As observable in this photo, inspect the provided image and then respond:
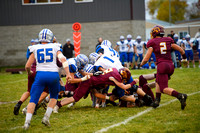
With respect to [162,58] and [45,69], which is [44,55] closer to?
[45,69]

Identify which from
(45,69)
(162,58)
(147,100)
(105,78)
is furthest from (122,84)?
(45,69)

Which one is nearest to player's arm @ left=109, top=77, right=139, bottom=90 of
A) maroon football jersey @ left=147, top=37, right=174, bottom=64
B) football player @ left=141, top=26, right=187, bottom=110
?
football player @ left=141, top=26, right=187, bottom=110

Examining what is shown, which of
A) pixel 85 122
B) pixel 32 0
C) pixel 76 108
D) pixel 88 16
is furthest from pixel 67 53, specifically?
pixel 85 122

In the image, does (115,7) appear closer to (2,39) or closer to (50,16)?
(50,16)

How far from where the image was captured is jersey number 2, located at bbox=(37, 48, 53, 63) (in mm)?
5254

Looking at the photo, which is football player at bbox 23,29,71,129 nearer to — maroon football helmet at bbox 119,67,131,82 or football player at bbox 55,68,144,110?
football player at bbox 55,68,144,110

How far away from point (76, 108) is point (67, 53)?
38.6 feet

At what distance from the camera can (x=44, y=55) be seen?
5.25 metres

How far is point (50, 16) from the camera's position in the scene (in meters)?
22.8

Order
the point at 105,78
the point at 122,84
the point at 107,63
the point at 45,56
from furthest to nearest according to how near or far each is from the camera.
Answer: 1. the point at 107,63
2. the point at 105,78
3. the point at 122,84
4. the point at 45,56

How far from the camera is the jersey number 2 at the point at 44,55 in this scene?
525 cm

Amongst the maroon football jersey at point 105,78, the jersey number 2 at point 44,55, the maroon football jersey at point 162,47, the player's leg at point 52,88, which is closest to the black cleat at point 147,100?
the maroon football jersey at point 105,78

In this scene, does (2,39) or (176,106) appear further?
(2,39)

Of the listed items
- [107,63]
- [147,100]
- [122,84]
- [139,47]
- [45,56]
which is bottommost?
[147,100]
